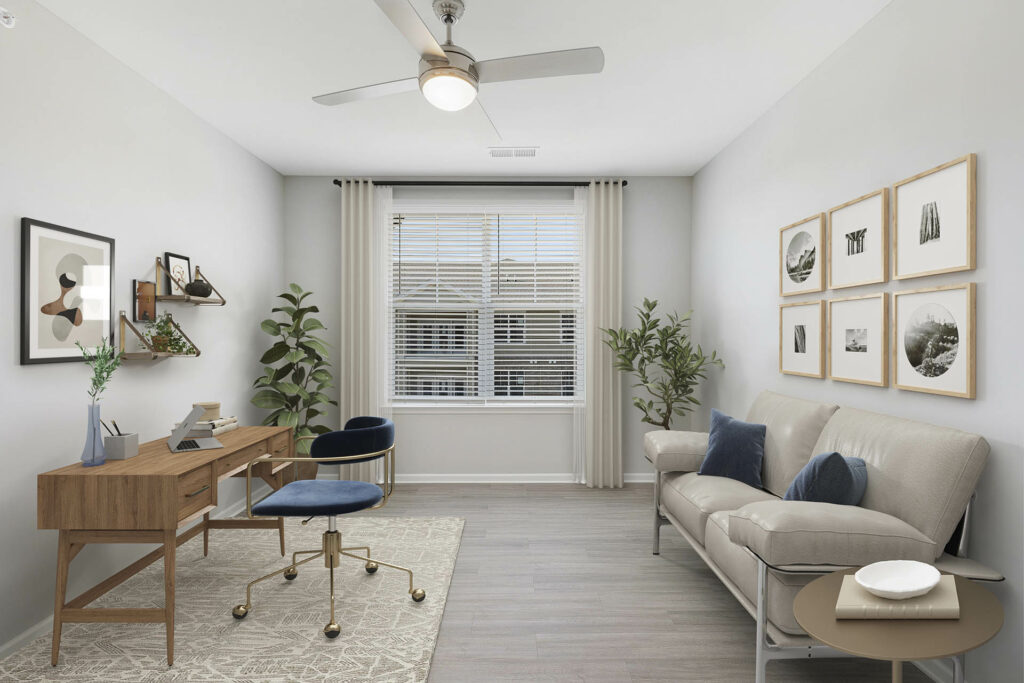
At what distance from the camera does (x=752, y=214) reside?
13.2 feet

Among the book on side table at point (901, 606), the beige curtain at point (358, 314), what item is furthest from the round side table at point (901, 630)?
the beige curtain at point (358, 314)

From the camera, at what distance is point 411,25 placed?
205cm

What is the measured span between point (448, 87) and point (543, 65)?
0.40 meters

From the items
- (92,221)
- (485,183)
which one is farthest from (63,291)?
(485,183)

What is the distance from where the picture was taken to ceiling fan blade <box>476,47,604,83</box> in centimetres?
222

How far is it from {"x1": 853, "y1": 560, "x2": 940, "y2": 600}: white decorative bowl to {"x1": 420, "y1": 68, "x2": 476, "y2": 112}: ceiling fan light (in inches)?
87.1

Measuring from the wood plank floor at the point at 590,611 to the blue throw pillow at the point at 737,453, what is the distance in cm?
62

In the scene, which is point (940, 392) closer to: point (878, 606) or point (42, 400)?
point (878, 606)

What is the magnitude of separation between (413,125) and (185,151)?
→ 1.48 meters

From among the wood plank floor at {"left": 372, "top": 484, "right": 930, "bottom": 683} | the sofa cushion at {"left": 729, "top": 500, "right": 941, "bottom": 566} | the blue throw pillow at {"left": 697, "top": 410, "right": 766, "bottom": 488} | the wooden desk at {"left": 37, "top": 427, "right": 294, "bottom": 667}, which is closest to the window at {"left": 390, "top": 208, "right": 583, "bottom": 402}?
the wood plank floor at {"left": 372, "top": 484, "right": 930, "bottom": 683}

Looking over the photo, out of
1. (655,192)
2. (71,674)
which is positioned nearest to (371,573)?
(71,674)

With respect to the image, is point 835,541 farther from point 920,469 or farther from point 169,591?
point 169,591

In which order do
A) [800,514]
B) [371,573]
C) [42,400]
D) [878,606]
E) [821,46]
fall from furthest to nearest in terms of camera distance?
[371,573], [821,46], [42,400], [800,514], [878,606]

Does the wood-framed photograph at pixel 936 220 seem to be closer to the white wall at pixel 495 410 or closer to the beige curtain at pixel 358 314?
the white wall at pixel 495 410
